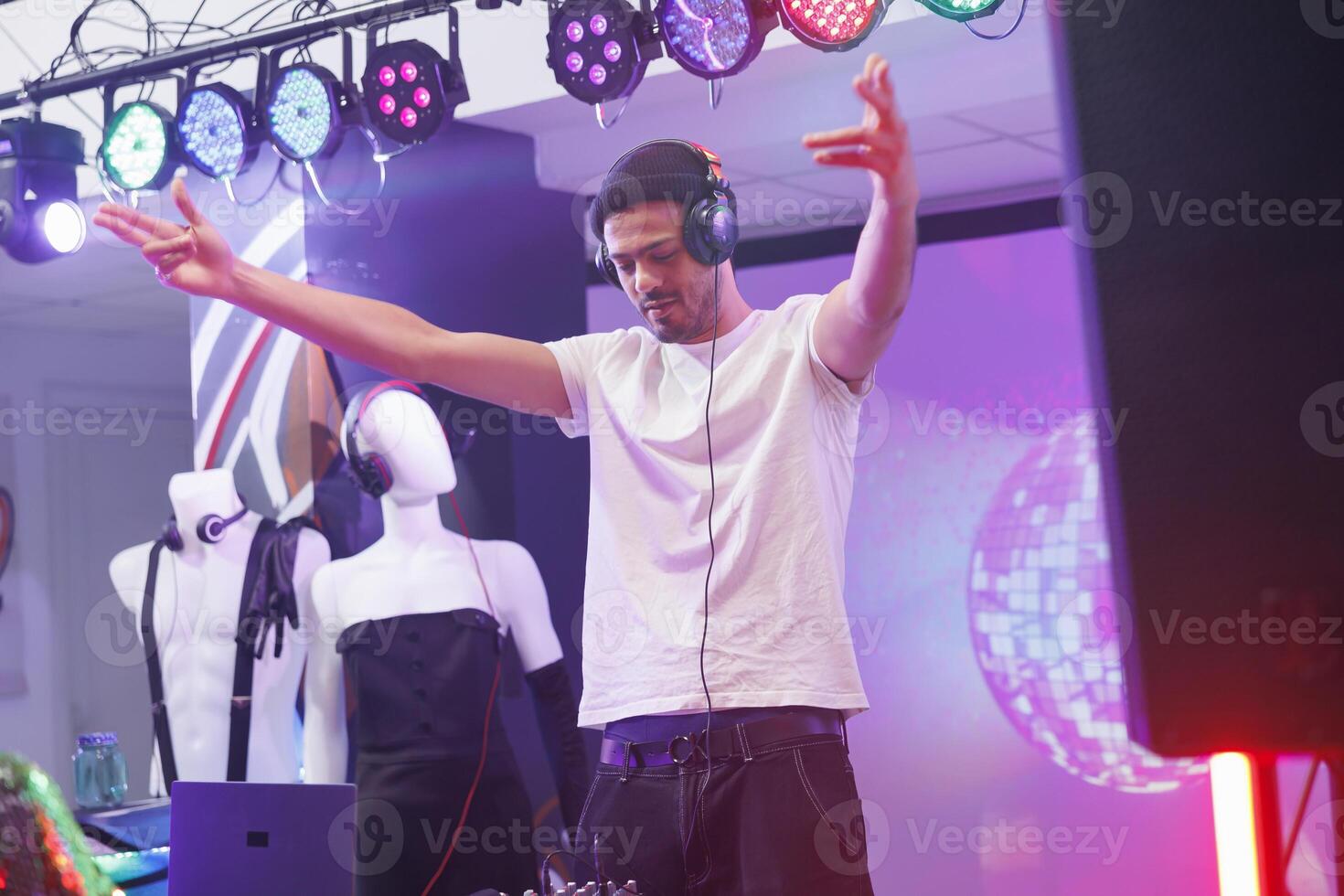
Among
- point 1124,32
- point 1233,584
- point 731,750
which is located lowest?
point 731,750

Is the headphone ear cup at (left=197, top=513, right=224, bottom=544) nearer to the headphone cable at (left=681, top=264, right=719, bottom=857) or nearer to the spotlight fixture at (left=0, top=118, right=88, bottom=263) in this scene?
the spotlight fixture at (left=0, top=118, right=88, bottom=263)

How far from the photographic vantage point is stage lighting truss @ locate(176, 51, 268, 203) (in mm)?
3611

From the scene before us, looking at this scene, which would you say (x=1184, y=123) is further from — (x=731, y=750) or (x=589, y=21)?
(x=589, y=21)

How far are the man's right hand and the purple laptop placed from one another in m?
0.80

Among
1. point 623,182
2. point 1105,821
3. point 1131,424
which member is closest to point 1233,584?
point 1131,424

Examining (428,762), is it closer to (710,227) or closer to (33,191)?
(33,191)

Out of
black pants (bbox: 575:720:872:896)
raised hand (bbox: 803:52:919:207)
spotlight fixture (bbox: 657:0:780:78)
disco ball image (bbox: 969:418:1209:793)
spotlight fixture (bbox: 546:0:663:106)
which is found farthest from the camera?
disco ball image (bbox: 969:418:1209:793)

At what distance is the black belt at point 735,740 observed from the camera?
166 centimetres

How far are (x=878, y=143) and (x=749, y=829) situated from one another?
86 cm

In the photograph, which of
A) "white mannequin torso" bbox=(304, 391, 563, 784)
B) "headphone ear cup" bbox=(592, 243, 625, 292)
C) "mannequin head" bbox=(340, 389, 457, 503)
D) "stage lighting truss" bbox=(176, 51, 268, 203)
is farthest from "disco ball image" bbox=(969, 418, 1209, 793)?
"stage lighting truss" bbox=(176, 51, 268, 203)

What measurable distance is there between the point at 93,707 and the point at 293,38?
4956mm

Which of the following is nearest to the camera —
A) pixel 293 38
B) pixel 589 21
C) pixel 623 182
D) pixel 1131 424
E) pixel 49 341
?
pixel 1131 424

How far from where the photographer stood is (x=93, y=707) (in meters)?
7.18

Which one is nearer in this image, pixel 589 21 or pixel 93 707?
pixel 589 21
